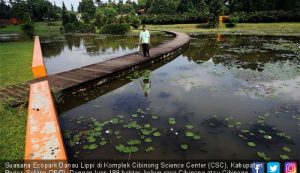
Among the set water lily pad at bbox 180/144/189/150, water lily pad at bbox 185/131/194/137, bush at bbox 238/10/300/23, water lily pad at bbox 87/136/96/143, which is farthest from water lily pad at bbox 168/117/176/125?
bush at bbox 238/10/300/23

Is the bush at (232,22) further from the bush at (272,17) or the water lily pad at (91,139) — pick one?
the water lily pad at (91,139)

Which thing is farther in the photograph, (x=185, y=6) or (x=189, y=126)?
(x=185, y=6)

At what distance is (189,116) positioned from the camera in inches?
250

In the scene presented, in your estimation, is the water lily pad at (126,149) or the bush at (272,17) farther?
the bush at (272,17)

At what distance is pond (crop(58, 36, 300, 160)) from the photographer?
4.86m

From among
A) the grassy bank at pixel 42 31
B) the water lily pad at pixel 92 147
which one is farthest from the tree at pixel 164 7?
the water lily pad at pixel 92 147

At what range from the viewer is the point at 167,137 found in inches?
209

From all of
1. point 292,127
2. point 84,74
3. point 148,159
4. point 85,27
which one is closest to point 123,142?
point 148,159

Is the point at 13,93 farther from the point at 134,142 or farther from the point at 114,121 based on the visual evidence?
the point at 134,142

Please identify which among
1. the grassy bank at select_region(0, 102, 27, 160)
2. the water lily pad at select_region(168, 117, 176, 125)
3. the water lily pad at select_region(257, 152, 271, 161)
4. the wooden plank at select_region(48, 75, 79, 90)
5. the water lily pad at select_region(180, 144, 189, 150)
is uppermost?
the wooden plank at select_region(48, 75, 79, 90)

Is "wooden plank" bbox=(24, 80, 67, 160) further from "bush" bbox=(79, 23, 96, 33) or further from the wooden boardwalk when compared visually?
"bush" bbox=(79, 23, 96, 33)

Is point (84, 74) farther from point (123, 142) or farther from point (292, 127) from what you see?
point (292, 127)

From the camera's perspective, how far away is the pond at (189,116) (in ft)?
16.0

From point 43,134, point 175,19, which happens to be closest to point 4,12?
point 175,19
